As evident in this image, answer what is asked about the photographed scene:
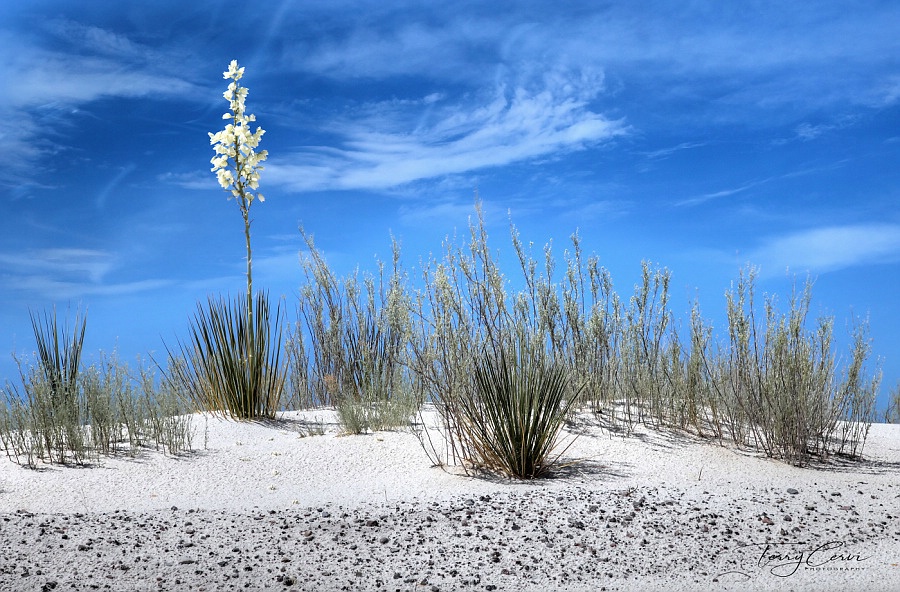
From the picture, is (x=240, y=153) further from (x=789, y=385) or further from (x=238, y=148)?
(x=789, y=385)

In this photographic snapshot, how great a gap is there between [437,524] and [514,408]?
1136mm

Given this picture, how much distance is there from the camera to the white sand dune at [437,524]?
364 cm

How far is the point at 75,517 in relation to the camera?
4.62m

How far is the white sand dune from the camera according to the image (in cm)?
364

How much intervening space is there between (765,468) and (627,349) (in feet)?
5.50

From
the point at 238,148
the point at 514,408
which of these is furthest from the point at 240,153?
the point at 514,408

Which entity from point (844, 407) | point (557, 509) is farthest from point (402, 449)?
point (844, 407)

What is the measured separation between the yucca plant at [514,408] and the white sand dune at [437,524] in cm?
20

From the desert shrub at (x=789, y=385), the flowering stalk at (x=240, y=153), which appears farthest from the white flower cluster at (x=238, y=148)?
the desert shrub at (x=789, y=385)

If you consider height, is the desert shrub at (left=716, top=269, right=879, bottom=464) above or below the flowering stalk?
below

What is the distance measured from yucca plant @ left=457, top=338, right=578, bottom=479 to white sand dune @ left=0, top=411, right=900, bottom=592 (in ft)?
0.65

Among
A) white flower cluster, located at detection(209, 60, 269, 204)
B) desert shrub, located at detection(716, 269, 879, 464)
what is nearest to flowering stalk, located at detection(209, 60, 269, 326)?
white flower cluster, located at detection(209, 60, 269, 204)

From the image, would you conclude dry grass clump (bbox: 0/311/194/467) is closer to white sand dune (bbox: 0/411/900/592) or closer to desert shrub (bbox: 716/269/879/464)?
white sand dune (bbox: 0/411/900/592)

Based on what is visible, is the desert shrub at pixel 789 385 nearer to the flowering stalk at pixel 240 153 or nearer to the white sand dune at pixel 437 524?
the white sand dune at pixel 437 524
